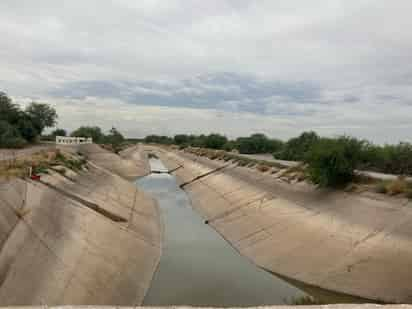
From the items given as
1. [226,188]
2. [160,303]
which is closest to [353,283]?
[160,303]

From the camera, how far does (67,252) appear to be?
40.0 ft

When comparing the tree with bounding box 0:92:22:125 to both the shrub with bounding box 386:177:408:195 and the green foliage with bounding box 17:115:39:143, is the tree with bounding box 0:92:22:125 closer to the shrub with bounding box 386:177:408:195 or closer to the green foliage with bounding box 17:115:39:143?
the green foliage with bounding box 17:115:39:143

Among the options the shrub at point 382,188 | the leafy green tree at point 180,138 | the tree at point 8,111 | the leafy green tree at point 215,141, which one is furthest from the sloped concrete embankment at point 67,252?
the leafy green tree at point 180,138

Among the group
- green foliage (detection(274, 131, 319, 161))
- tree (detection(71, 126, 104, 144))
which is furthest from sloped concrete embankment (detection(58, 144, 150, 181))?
tree (detection(71, 126, 104, 144))

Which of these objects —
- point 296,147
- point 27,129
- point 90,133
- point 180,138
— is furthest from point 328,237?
point 180,138

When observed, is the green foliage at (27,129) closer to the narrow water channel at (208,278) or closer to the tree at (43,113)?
the tree at (43,113)

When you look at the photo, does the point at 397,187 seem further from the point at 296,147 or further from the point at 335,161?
the point at 296,147

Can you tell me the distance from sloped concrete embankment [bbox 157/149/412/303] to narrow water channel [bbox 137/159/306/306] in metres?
0.85

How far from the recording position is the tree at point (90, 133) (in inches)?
5074

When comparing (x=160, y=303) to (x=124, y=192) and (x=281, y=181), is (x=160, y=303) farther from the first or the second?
(x=124, y=192)

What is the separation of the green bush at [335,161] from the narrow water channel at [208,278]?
7.13m

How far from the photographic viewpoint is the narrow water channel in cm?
1152

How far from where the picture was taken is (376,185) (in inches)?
706

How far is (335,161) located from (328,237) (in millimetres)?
6375
